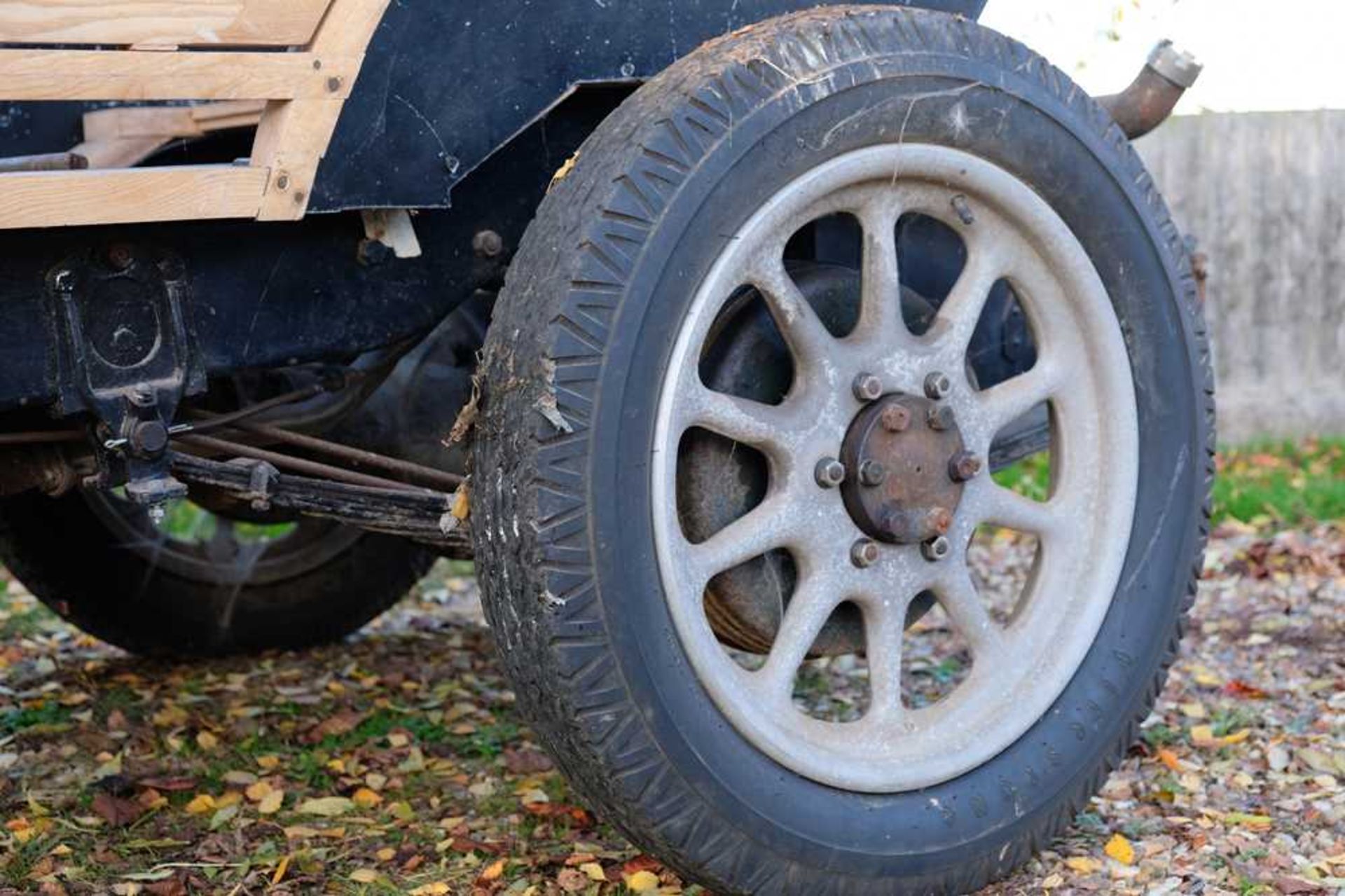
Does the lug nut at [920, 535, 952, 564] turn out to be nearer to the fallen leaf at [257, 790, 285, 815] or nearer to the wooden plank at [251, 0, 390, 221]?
the wooden plank at [251, 0, 390, 221]

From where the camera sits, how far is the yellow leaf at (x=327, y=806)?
3430mm

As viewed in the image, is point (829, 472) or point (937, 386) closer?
point (829, 472)

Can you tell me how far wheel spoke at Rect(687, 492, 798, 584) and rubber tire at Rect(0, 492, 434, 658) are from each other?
1.84m

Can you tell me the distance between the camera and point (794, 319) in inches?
108

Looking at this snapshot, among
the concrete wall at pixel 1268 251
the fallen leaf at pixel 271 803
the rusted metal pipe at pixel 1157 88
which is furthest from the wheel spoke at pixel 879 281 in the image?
the concrete wall at pixel 1268 251

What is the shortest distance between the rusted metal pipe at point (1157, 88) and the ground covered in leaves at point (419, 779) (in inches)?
52.4

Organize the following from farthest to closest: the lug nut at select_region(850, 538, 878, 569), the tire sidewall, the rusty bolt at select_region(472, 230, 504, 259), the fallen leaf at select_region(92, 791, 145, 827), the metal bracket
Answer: the fallen leaf at select_region(92, 791, 145, 827) → the rusty bolt at select_region(472, 230, 504, 259) → the lug nut at select_region(850, 538, 878, 569) → the metal bracket → the tire sidewall

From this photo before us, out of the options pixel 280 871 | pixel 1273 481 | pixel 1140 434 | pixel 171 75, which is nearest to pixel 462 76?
pixel 171 75

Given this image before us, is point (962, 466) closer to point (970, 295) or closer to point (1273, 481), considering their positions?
point (970, 295)

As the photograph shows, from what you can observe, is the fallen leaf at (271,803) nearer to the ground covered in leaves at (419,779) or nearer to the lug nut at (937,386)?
the ground covered in leaves at (419,779)

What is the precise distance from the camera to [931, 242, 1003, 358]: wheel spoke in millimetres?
2930

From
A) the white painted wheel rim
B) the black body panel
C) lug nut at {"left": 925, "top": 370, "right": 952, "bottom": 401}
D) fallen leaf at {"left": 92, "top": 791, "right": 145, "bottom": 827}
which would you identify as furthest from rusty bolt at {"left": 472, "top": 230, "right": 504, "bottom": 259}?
fallen leaf at {"left": 92, "top": 791, "right": 145, "bottom": 827}

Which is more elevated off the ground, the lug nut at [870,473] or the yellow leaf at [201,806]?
the lug nut at [870,473]

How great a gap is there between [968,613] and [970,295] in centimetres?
55
